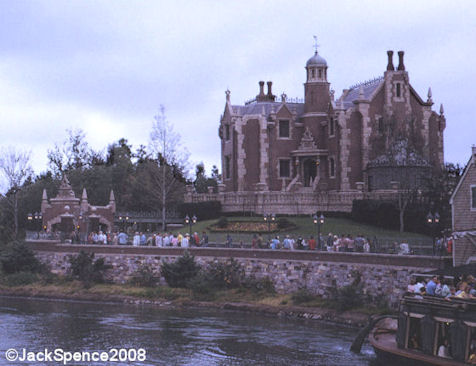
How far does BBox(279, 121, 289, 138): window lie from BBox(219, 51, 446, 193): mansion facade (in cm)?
9

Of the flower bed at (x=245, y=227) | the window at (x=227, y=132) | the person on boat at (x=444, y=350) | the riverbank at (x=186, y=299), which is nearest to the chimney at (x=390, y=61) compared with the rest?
the window at (x=227, y=132)

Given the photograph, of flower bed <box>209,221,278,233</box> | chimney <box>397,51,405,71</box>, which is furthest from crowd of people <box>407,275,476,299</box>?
chimney <box>397,51,405,71</box>

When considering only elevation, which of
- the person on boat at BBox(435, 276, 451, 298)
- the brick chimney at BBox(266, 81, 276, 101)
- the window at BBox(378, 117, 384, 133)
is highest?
the brick chimney at BBox(266, 81, 276, 101)

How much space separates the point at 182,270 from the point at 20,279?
526 inches

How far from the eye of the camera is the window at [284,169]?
267ft

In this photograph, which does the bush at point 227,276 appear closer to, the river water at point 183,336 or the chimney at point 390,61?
the river water at point 183,336

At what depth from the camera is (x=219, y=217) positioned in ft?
252

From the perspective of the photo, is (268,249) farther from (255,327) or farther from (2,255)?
(2,255)

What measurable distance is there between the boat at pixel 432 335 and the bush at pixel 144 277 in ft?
96.2

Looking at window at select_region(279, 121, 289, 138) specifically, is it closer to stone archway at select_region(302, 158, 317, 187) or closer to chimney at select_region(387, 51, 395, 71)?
stone archway at select_region(302, 158, 317, 187)

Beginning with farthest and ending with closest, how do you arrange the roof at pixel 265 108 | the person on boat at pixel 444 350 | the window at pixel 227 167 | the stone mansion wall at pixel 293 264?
the window at pixel 227 167 → the roof at pixel 265 108 → the stone mansion wall at pixel 293 264 → the person on boat at pixel 444 350

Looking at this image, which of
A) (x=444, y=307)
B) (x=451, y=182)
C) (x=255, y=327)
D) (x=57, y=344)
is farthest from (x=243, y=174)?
(x=444, y=307)

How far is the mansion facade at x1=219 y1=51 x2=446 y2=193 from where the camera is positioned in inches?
2948

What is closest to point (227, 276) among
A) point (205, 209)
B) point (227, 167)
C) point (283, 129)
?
point (205, 209)
